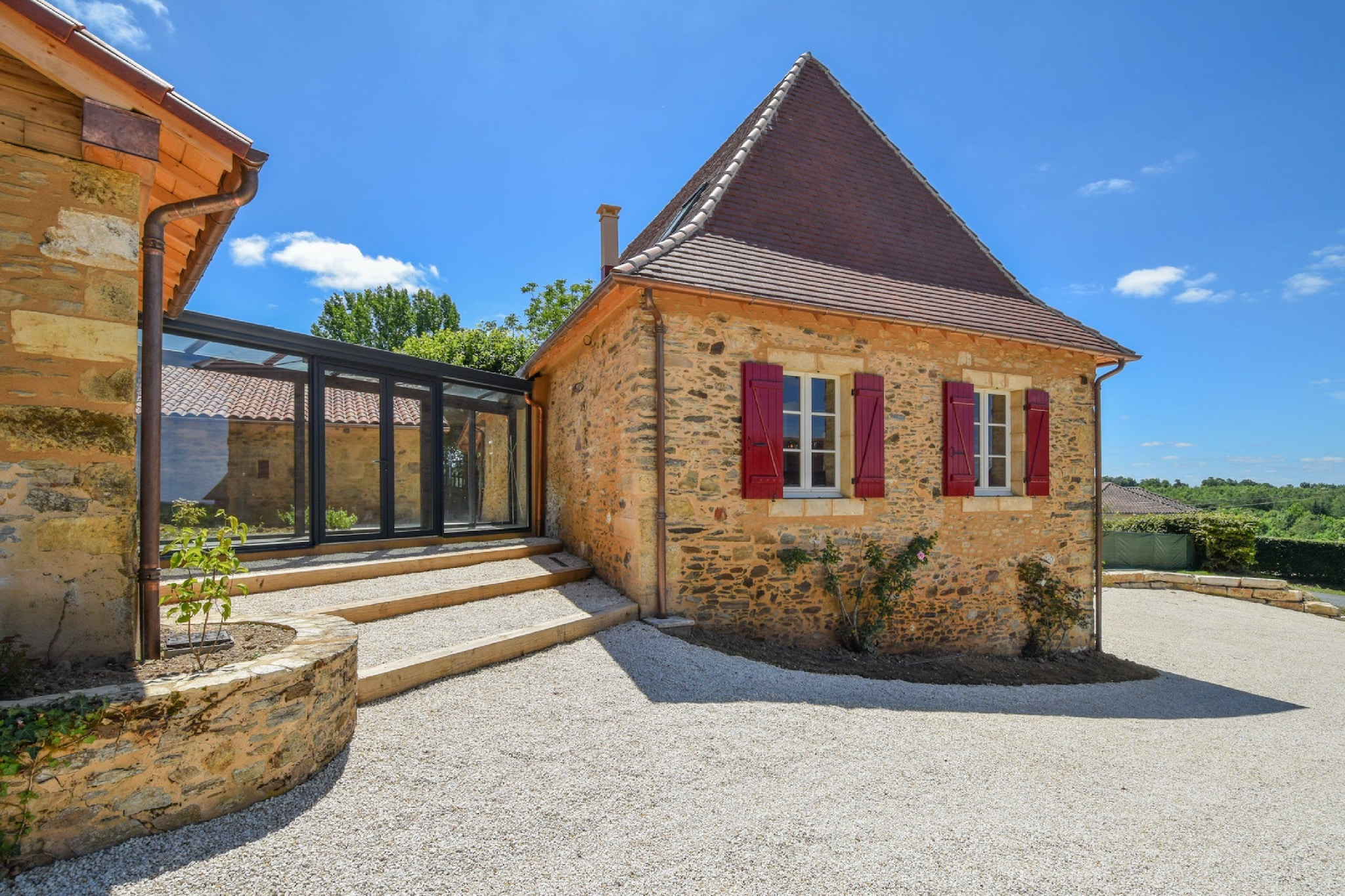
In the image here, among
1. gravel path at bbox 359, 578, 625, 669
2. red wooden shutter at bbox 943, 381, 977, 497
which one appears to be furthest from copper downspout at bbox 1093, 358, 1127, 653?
gravel path at bbox 359, 578, 625, 669

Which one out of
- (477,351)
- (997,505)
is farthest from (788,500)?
(477,351)

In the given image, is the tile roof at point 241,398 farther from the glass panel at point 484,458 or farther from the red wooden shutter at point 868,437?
the red wooden shutter at point 868,437

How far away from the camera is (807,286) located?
6539mm

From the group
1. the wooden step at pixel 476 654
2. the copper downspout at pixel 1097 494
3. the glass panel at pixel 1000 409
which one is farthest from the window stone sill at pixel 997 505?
the wooden step at pixel 476 654

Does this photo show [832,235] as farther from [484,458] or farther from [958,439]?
[484,458]

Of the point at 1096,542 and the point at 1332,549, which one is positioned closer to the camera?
the point at 1096,542

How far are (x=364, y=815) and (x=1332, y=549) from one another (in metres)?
25.1

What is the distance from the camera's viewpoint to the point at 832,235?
301 inches

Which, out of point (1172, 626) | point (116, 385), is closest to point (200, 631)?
point (116, 385)

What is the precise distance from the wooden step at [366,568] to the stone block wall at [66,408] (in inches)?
74.5

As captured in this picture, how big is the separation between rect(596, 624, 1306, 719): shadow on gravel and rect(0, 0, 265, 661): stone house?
3046mm

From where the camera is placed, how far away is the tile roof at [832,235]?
21.2 ft

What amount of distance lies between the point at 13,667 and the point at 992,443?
8.90 meters

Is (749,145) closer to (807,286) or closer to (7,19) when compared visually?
(807,286)
